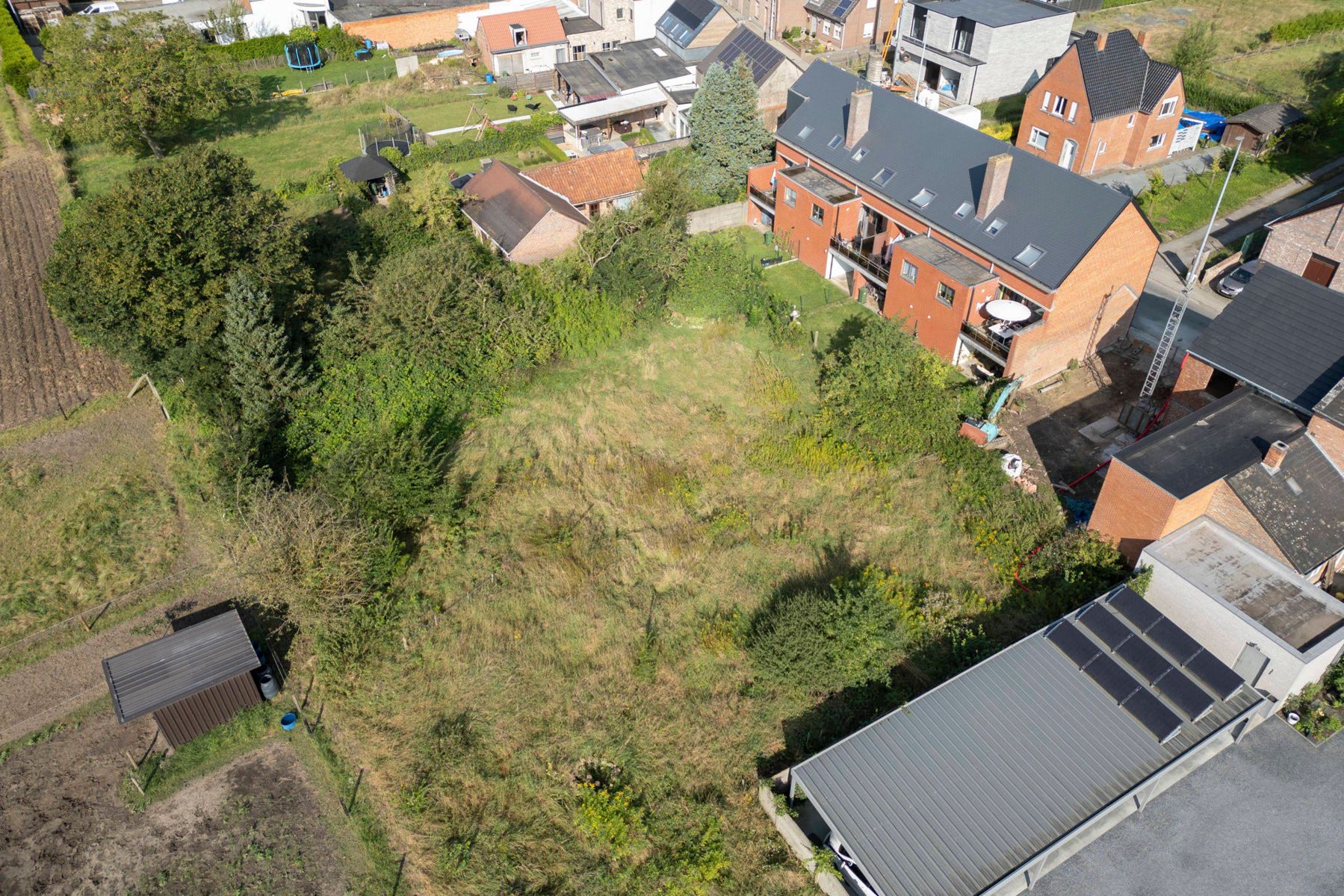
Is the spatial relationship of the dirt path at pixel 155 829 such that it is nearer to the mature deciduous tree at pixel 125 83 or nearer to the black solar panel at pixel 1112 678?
the black solar panel at pixel 1112 678

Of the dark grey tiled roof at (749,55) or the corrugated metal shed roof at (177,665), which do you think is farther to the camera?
the dark grey tiled roof at (749,55)

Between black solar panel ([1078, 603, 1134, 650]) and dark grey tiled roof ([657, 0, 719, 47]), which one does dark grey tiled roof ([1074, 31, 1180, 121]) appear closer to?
dark grey tiled roof ([657, 0, 719, 47])

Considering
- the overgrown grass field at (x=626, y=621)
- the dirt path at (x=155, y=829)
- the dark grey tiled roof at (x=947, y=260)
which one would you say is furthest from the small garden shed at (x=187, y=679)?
the dark grey tiled roof at (x=947, y=260)

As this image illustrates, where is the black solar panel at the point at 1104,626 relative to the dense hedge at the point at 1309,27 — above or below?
below

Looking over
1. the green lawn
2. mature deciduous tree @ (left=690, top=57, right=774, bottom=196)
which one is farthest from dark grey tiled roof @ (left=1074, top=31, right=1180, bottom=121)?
the green lawn

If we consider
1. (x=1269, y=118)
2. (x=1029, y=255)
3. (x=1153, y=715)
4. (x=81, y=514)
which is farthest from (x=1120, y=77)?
(x=81, y=514)

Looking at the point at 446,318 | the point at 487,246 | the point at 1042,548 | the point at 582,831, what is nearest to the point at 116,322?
the point at 446,318

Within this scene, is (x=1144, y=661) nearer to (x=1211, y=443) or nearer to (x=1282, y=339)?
(x=1211, y=443)

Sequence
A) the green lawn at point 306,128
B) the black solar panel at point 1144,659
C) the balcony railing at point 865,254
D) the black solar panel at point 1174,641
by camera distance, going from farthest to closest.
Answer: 1. the green lawn at point 306,128
2. the balcony railing at point 865,254
3. the black solar panel at point 1174,641
4. the black solar panel at point 1144,659
